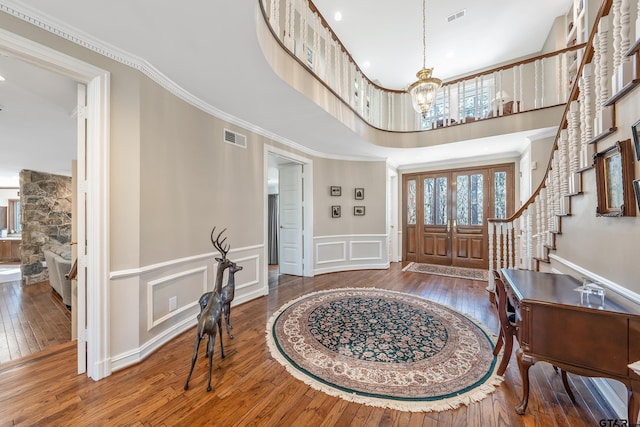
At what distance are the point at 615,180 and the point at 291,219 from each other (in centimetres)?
433

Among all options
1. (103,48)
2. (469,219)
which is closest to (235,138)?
(103,48)

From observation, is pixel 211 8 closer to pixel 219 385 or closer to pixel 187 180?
pixel 187 180

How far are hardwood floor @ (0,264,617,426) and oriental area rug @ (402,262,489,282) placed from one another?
312 cm

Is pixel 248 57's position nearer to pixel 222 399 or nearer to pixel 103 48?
pixel 103 48

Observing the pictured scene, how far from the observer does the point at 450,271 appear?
534 cm

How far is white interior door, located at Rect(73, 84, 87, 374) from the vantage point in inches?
74.7

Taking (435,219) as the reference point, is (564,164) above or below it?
above

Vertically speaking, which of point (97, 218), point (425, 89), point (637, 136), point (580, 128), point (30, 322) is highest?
point (425, 89)

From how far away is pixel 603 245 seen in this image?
168 cm

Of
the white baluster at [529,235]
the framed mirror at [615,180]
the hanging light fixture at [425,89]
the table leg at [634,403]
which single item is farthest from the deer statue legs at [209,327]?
the white baluster at [529,235]

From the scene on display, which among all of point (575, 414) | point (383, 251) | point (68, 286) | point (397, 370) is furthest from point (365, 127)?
point (68, 286)

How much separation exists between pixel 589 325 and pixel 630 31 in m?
1.71

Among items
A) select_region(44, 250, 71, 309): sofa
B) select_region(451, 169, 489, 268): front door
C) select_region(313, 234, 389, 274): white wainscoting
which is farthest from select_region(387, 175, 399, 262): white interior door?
select_region(44, 250, 71, 309): sofa

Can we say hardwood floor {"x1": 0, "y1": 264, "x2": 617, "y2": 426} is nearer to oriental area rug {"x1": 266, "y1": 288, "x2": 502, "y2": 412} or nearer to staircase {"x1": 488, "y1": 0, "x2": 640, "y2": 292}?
oriental area rug {"x1": 266, "y1": 288, "x2": 502, "y2": 412}
